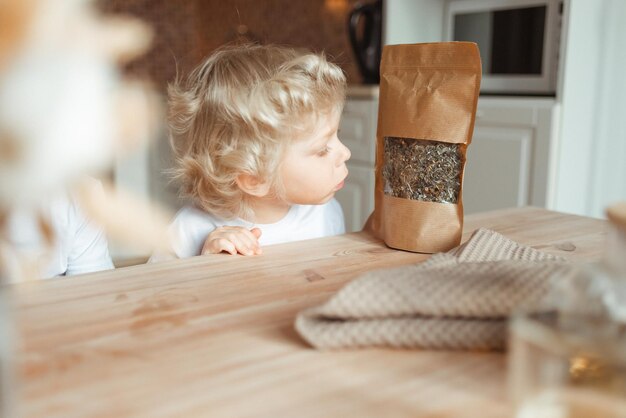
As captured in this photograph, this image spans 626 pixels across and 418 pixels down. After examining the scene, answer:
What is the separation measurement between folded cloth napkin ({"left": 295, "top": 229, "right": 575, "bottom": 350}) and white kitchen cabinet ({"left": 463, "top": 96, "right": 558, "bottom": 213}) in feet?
5.54

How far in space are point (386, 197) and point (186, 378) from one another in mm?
506

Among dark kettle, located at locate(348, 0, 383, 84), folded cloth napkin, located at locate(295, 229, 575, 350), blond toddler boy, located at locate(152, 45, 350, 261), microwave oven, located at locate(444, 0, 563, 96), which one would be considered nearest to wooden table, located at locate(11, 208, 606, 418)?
folded cloth napkin, located at locate(295, 229, 575, 350)

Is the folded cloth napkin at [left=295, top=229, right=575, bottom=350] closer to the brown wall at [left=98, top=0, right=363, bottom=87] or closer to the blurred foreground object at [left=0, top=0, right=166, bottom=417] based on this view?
the blurred foreground object at [left=0, top=0, right=166, bottom=417]

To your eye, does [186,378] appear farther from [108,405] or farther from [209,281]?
[209,281]

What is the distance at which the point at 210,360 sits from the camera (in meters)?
0.44

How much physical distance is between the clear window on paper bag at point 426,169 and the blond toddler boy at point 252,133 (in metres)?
0.27

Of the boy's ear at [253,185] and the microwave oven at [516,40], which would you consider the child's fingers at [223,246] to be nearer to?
the boy's ear at [253,185]

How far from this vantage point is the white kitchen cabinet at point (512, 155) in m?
2.05

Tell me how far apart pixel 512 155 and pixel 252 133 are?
4.59ft

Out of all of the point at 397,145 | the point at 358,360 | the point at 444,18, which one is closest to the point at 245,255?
the point at 397,145

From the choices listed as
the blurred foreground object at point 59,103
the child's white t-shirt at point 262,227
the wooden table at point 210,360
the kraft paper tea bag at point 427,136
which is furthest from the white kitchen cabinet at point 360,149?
the blurred foreground object at point 59,103

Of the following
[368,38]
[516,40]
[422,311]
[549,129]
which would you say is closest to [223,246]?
[422,311]

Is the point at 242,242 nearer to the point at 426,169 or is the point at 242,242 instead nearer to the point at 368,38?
the point at 426,169

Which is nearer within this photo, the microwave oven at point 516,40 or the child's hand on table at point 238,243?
the child's hand on table at point 238,243
